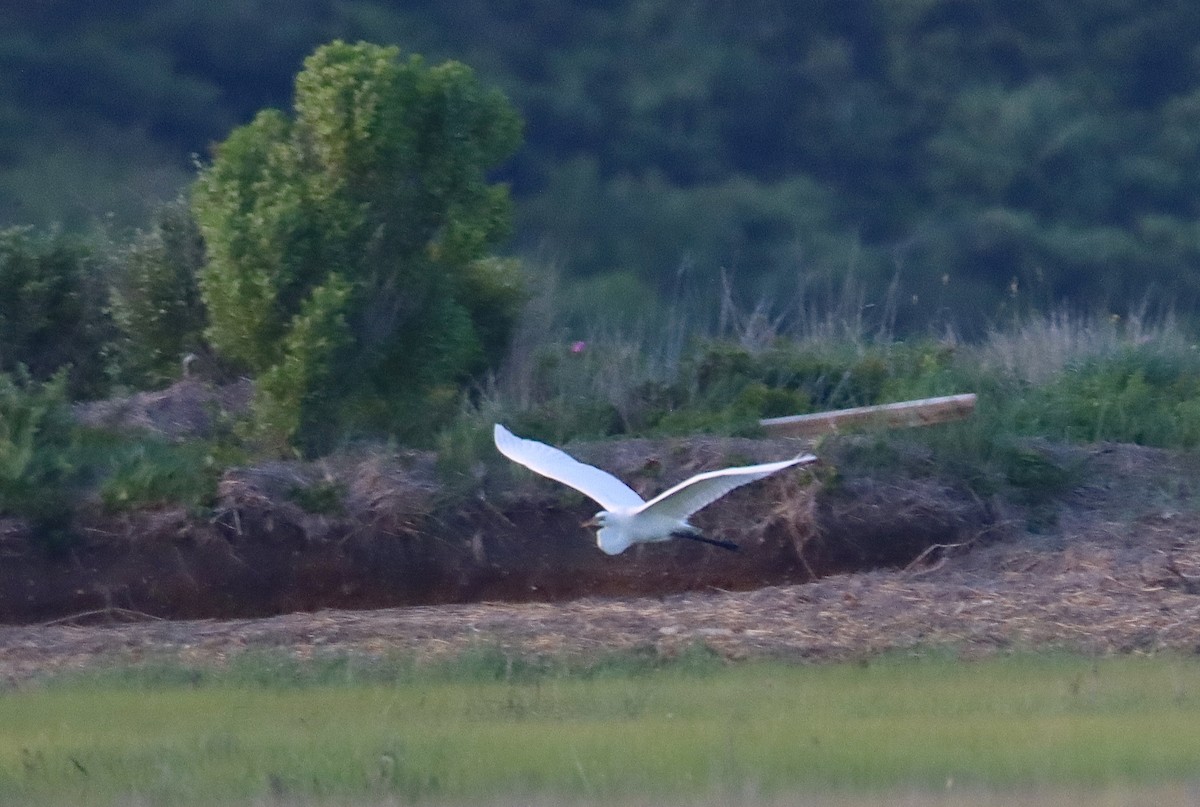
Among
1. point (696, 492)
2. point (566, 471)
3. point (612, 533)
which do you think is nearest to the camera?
point (696, 492)

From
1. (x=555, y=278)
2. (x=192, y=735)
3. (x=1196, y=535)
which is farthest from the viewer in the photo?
(x=555, y=278)

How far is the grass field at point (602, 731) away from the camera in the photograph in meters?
6.60

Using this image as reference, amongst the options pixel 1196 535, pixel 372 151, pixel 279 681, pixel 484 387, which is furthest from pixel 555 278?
pixel 279 681

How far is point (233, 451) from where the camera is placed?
13688 mm

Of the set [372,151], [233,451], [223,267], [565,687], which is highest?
[372,151]

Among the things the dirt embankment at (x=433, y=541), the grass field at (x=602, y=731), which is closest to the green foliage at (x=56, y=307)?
the dirt embankment at (x=433, y=541)

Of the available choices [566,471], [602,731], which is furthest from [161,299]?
[602,731]

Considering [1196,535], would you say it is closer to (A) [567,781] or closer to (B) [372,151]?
(B) [372,151]

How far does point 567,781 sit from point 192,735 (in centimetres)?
213

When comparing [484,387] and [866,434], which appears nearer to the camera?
→ [866,434]

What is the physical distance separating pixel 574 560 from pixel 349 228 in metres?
3.11

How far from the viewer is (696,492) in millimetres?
11070

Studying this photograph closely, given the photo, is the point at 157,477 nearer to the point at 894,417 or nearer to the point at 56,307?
the point at 894,417

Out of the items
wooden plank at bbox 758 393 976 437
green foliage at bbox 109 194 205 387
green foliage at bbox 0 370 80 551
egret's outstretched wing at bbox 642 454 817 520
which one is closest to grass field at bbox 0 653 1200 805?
egret's outstretched wing at bbox 642 454 817 520
